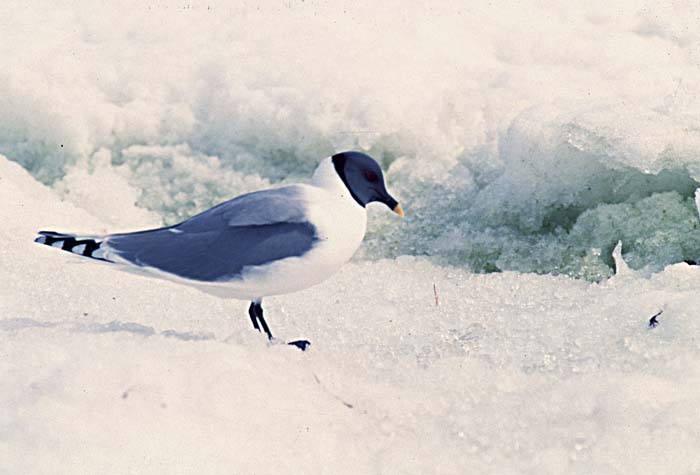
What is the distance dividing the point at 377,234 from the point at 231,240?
1.70m

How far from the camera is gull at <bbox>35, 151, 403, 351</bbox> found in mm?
2637

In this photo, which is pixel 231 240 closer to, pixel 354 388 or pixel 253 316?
pixel 253 316

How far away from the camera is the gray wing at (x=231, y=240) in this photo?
2.63 meters

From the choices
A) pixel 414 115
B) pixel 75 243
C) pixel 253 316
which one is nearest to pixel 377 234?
pixel 414 115

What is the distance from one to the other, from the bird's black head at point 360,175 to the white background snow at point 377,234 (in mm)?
446

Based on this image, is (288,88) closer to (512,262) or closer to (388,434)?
(512,262)

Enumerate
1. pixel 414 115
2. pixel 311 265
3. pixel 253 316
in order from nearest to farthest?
1. pixel 311 265
2. pixel 253 316
3. pixel 414 115

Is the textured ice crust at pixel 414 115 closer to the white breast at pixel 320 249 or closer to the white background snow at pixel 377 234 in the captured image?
the white background snow at pixel 377 234

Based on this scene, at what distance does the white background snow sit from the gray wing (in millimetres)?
204

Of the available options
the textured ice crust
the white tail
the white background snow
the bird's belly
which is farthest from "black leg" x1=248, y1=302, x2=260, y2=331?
the textured ice crust

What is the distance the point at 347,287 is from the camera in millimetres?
3809

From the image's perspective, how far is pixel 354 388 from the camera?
8.30 feet

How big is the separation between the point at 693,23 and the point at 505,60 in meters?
1.02

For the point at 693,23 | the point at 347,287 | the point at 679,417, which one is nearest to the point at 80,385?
the point at 679,417
